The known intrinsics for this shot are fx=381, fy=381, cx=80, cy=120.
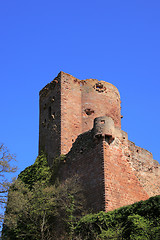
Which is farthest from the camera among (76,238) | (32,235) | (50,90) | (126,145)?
(50,90)

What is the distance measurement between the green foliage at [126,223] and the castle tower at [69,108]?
641cm

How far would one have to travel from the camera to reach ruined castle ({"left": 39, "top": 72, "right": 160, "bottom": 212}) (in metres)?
17.5

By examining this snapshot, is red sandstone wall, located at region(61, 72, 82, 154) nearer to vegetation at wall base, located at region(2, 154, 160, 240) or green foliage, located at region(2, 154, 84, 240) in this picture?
vegetation at wall base, located at region(2, 154, 160, 240)

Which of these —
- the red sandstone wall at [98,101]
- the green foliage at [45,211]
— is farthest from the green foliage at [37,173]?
the red sandstone wall at [98,101]

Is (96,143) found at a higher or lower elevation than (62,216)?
higher

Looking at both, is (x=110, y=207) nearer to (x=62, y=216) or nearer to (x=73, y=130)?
(x=62, y=216)

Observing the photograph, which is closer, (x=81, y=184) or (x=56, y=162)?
(x=81, y=184)

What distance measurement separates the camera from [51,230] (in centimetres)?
1845

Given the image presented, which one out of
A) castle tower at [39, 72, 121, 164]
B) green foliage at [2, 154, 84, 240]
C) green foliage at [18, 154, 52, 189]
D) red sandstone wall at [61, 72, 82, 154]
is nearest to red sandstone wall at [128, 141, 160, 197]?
green foliage at [2, 154, 84, 240]

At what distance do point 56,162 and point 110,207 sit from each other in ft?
17.8

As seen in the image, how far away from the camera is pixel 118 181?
17750 millimetres

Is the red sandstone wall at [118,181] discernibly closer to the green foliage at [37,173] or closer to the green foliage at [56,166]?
the green foliage at [56,166]

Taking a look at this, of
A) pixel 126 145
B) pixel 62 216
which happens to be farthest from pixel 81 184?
pixel 126 145

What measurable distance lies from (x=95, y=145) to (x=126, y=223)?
4.70 metres
